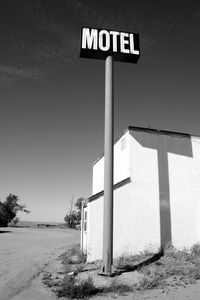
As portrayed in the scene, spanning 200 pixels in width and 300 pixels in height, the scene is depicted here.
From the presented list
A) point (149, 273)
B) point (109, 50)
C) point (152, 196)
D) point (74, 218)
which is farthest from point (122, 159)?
point (74, 218)

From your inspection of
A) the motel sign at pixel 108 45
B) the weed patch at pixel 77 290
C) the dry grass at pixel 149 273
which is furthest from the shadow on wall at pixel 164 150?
the weed patch at pixel 77 290

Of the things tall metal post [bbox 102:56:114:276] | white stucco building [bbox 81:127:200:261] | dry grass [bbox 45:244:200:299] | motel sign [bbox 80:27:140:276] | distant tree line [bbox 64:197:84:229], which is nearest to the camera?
dry grass [bbox 45:244:200:299]

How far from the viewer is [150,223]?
42.8 ft

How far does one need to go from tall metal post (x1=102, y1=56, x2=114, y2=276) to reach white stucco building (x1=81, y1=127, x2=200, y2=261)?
2013mm

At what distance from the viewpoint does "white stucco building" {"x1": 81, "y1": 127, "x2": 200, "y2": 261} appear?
12.7 meters

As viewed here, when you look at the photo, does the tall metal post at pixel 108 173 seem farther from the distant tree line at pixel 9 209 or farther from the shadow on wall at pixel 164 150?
the distant tree line at pixel 9 209

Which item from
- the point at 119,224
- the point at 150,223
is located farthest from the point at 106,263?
the point at 150,223

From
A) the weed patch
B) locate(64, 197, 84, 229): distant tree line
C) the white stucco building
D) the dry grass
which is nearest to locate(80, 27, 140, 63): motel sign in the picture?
the white stucco building

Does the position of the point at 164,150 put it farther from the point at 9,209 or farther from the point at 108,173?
the point at 9,209

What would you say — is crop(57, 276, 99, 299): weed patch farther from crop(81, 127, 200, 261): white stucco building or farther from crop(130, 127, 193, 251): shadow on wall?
crop(130, 127, 193, 251): shadow on wall

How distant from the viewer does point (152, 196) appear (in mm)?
13461

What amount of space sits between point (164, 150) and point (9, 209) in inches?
2080

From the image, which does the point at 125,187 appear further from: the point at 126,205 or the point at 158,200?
the point at 158,200

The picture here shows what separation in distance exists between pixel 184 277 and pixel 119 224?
4115 millimetres
